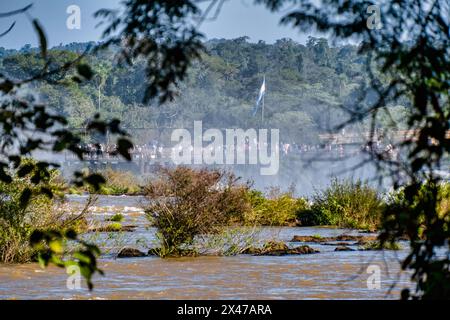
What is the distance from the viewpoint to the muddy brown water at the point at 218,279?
1278 centimetres

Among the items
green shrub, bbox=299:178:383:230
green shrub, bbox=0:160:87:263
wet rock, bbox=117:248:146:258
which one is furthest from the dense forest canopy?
green shrub, bbox=0:160:87:263

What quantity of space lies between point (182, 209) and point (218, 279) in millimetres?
2994

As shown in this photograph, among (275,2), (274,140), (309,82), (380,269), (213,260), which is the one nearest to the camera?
(275,2)

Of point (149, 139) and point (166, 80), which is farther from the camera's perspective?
point (149, 139)

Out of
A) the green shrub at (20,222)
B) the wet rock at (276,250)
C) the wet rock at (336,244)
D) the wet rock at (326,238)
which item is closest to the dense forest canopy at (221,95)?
the wet rock at (326,238)

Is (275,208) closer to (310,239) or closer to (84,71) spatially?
(310,239)

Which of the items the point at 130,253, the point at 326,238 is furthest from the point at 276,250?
the point at 326,238

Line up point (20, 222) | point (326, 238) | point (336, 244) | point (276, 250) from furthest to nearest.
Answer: point (326, 238)
point (336, 244)
point (276, 250)
point (20, 222)

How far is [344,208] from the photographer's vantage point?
25875 mm

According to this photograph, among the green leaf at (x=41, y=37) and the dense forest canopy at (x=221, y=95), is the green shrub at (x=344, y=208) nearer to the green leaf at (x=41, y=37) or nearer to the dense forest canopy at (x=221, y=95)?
the green leaf at (x=41, y=37)

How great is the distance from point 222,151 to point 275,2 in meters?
133
